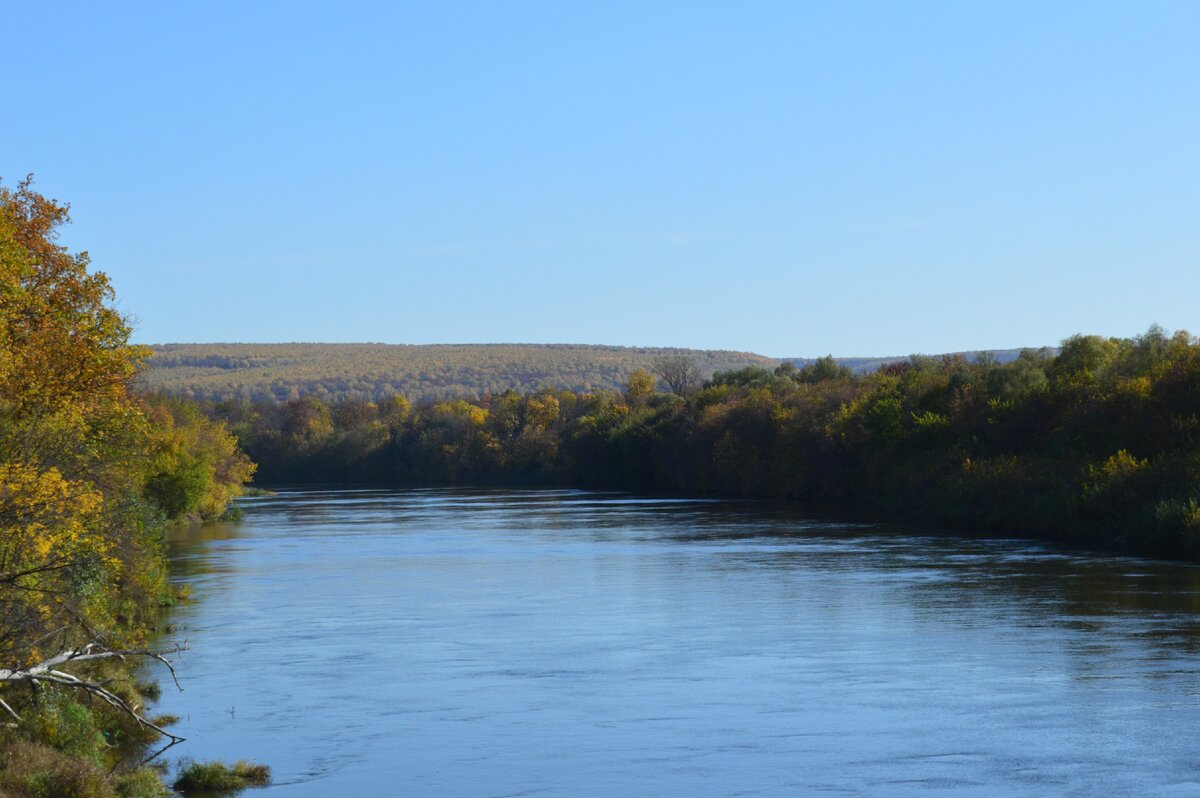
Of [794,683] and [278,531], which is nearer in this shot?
[794,683]

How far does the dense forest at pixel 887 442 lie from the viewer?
50.2 metres

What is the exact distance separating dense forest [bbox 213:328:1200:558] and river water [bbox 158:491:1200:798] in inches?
178

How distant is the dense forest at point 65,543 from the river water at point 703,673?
56.4 inches

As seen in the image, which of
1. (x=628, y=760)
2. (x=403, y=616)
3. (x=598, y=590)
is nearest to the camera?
(x=628, y=760)

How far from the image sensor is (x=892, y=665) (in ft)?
85.0

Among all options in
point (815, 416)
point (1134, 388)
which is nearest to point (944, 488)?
point (1134, 388)

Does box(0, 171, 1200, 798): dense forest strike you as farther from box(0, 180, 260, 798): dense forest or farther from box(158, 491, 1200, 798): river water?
box(158, 491, 1200, 798): river water

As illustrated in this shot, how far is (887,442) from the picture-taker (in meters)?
71.4

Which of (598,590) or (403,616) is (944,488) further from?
(403,616)

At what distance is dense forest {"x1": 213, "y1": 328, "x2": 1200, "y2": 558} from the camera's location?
50156mm

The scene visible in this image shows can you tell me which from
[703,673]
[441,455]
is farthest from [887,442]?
[441,455]

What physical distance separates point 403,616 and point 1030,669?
48.2 feet

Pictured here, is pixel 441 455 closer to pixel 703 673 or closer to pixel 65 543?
pixel 703 673

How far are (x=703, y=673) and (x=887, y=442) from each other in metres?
47.6
